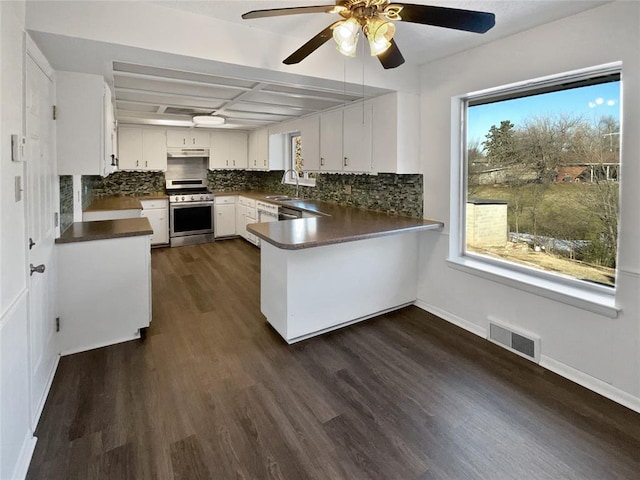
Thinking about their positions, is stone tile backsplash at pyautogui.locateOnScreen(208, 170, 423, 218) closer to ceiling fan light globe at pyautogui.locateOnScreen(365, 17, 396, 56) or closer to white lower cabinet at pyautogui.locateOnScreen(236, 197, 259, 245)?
white lower cabinet at pyautogui.locateOnScreen(236, 197, 259, 245)

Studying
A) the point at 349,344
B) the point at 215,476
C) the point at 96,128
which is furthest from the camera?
the point at 349,344

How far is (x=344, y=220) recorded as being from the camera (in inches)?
146

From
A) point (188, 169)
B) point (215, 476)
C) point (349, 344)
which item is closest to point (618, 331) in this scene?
point (349, 344)

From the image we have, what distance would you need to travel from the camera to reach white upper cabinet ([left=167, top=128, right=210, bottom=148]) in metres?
6.65

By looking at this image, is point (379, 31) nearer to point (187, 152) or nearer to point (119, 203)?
point (119, 203)

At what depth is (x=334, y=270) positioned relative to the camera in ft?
10.6

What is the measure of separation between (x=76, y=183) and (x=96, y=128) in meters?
1.18

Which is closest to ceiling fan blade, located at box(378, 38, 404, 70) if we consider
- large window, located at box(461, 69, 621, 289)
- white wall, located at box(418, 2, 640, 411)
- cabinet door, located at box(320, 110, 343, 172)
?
white wall, located at box(418, 2, 640, 411)

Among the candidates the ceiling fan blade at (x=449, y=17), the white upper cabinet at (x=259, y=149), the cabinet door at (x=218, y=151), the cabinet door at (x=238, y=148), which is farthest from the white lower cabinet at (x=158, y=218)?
the ceiling fan blade at (x=449, y=17)

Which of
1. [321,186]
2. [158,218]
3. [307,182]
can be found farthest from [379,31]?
[158,218]

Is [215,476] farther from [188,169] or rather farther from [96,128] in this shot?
[188,169]

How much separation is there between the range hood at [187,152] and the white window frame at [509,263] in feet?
16.6

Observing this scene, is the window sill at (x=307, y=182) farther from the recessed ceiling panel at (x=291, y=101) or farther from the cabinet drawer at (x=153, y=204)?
the cabinet drawer at (x=153, y=204)

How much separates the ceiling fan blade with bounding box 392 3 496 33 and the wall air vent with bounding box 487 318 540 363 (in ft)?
7.38
